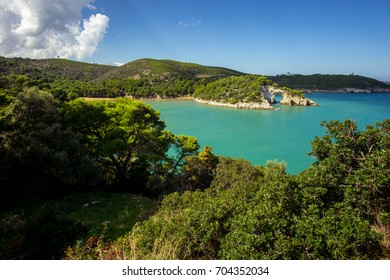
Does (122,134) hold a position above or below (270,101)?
below

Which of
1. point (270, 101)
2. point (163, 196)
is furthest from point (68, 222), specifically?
point (270, 101)

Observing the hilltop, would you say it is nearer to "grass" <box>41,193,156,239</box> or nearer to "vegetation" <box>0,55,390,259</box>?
"vegetation" <box>0,55,390,259</box>

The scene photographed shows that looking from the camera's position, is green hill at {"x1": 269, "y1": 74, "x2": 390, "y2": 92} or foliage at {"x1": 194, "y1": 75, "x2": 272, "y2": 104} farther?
green hill at {"x1": 269, "y1": 74, "x2": 390, "y2": 92}

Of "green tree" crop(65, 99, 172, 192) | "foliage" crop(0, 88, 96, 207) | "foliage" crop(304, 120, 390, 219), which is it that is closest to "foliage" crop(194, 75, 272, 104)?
"green tree" crop(65, 99, 172, 192)

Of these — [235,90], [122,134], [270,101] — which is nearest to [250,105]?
[235,90]

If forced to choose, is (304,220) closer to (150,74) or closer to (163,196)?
(163,196)

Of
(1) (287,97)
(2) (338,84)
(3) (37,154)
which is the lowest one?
(3) (37,154)

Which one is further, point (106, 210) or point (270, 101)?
point (270, 101)

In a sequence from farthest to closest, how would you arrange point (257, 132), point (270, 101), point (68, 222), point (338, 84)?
point (338, 84) → point (270, 101) → point (257, 132) → point (68, 222)

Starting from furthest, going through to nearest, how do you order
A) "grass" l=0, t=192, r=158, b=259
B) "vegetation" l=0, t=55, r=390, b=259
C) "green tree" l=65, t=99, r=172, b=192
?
"green tree" l=65, t=99, r=172, b=192, "grass" l=0, t=192, r=158, b=259, "vegetation" l=0, t=55, r=390, b=259

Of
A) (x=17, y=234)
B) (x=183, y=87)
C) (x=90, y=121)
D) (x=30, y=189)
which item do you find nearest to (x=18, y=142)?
(x=30, y=189)

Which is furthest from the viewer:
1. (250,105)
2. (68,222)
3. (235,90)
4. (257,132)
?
(235,90)

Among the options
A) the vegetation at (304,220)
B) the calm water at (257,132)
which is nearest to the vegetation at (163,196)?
the vegetation at (304,220)
